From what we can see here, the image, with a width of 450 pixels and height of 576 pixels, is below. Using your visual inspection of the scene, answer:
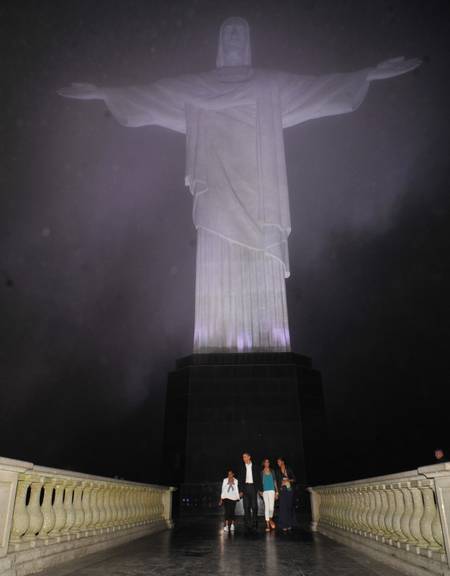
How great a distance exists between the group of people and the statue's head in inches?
508

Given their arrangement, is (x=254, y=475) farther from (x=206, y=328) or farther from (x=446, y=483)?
(x=446, y=483)

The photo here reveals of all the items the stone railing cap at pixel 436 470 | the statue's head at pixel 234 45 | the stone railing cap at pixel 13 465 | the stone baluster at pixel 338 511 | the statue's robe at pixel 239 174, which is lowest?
the stone baluster at pixel 338 511

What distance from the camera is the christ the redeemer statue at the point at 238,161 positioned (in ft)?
39.4

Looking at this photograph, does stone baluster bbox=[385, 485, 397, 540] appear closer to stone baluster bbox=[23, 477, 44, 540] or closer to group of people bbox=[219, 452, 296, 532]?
group of people bbox=[219, 452, 296, 532]

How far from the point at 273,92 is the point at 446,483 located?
1314 cm

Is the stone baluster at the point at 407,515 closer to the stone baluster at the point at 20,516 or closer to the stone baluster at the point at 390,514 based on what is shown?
the stone baluster at the point at 390,514

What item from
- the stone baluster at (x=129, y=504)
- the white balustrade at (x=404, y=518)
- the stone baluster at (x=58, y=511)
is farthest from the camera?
the stone baluster at (x=129, y=504)

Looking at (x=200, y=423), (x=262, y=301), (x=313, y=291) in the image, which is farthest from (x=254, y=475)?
(x=313, y=291)

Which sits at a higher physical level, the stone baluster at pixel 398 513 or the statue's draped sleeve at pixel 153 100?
the statue's draped sleeve at pixel 153 100

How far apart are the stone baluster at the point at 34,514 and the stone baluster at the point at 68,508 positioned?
0.56 m

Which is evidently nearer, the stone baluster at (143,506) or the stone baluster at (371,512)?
the stone baluster at (371,512)

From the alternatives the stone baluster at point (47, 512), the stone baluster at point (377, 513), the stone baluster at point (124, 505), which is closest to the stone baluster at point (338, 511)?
the stone baluster at point (377, 513)

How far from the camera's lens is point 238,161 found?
13414mm

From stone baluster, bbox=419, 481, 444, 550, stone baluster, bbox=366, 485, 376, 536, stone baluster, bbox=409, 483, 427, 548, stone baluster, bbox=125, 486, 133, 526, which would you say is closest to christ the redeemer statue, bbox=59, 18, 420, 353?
stone baluster, bbox=125, 486, 133, 526
